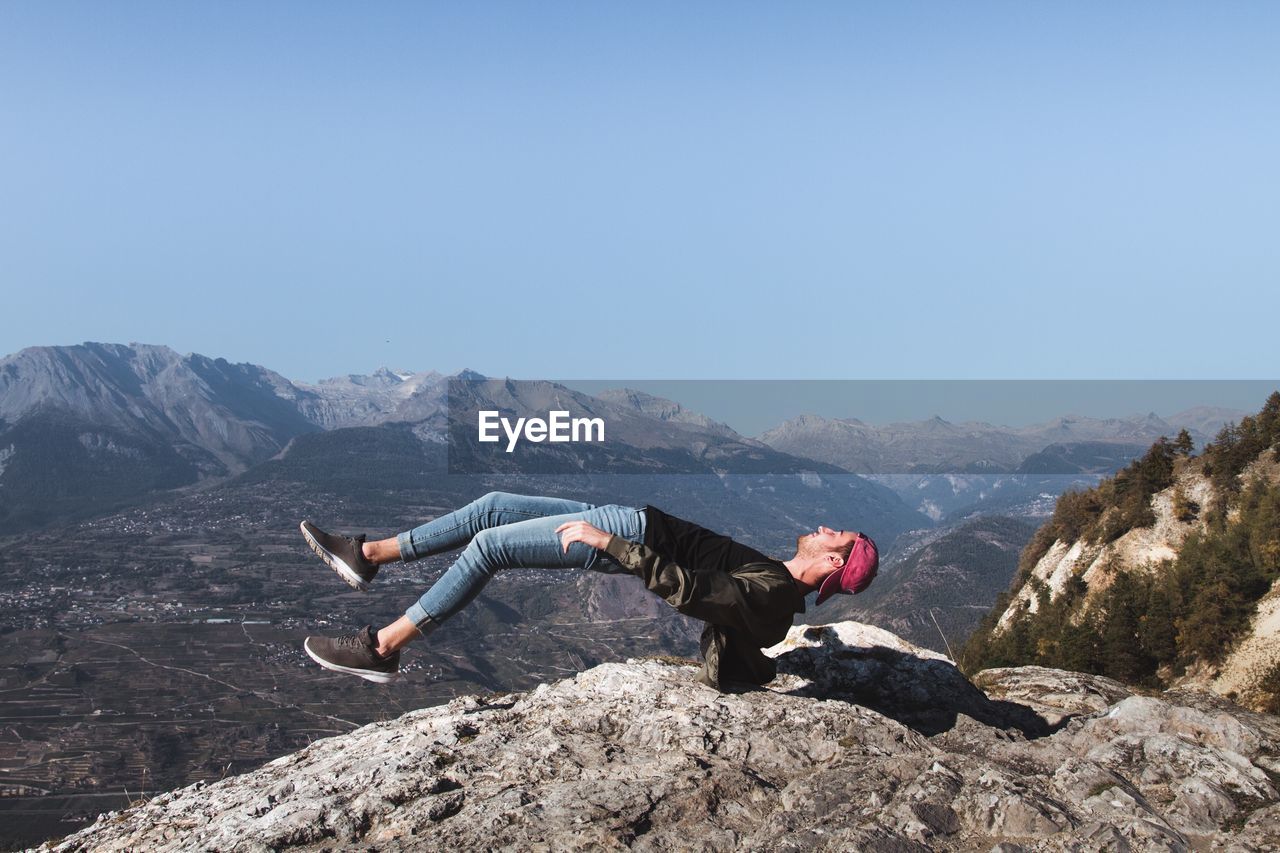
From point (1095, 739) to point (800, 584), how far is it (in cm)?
341

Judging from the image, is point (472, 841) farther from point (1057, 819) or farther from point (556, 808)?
point (1057, 819)

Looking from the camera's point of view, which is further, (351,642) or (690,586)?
(351,642)

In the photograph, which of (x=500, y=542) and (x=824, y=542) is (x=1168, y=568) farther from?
(x=500, y=542)

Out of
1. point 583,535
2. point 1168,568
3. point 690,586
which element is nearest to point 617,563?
point 583,535

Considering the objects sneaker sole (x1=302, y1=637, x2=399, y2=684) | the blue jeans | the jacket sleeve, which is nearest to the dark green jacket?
the jacket sleeve

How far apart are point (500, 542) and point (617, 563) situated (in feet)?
4.19

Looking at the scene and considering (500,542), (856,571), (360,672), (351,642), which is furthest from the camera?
(351,642)

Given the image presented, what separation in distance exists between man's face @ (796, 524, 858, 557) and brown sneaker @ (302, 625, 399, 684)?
4468mm

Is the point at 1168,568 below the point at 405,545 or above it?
below

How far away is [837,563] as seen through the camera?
9.44 metres

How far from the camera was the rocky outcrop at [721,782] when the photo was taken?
7.36 meters

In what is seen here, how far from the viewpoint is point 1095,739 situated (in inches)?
380

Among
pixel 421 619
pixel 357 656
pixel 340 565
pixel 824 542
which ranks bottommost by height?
pixel 357 656

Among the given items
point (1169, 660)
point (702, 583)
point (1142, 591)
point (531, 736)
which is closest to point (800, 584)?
point (702, 583)
